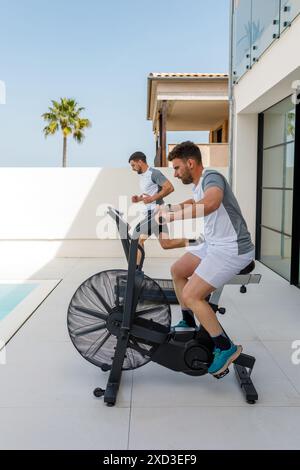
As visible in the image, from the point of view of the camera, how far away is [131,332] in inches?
117

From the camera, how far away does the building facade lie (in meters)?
5.58

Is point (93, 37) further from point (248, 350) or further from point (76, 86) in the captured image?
point (248, 350)

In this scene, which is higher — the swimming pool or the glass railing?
the glass railing

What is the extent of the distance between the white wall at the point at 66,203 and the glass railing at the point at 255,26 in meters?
2.17

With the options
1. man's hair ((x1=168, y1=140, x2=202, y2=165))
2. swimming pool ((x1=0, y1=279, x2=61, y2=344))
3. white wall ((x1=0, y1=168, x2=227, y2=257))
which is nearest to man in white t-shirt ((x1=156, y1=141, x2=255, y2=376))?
man's hair ((x1=168, y1=140, x2=202, y2=165))

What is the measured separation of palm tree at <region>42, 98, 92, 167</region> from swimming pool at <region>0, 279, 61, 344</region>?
2350 cm

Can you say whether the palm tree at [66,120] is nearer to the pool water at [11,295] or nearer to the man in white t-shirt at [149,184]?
the pool water at [11,295]

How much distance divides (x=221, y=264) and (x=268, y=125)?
5.03 metres

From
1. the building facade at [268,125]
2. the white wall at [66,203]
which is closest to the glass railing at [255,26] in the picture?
the building facade at [268,125]

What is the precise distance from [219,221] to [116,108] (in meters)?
27.2

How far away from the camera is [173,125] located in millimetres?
17938

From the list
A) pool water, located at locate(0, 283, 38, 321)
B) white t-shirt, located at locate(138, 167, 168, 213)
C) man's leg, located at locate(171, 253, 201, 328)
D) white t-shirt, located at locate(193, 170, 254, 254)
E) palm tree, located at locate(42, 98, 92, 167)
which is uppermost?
palm tree, located at locate(42, 98, 92, 167)

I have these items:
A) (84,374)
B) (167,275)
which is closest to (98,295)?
(84,374)

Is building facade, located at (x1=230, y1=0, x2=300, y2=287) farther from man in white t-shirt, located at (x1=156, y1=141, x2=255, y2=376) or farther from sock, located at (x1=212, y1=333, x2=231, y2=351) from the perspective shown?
sock, located at (x1=212, y1=333, x2=231, y2=351)
